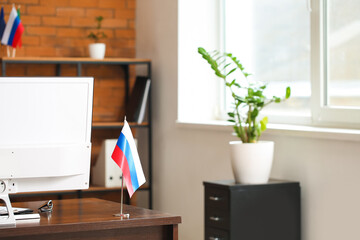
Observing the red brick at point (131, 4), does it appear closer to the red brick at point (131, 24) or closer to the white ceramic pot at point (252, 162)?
the red brick at point (131, 24)

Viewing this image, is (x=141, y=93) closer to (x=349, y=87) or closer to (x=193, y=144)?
(x=193, y=144)

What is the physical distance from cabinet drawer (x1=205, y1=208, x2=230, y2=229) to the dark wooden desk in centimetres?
62

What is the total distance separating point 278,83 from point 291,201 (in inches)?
36.0

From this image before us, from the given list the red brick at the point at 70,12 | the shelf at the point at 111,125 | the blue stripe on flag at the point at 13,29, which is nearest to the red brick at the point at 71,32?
the red brick at the point at 70,12

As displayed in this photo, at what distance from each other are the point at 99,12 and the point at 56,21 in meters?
0.36

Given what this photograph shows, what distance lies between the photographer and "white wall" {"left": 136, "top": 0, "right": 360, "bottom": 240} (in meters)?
3.06

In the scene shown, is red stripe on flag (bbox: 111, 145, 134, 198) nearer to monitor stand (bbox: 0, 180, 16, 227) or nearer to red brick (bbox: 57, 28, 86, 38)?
monitor stand (bbox: 0, 180, 16, 227)

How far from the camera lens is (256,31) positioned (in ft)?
13.7

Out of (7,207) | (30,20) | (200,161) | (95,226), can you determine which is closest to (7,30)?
(30,20)

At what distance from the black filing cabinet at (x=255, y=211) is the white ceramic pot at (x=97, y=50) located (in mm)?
1963

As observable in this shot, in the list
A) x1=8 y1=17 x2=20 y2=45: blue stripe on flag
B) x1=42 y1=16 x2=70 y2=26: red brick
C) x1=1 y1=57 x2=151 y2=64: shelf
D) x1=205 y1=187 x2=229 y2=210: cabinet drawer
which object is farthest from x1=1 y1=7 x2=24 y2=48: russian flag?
x1=205 y1=187 x2=229 y2=210: cabinet drawer

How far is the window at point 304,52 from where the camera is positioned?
10.8ft

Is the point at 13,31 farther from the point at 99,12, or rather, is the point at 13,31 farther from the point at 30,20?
the point at 99,12

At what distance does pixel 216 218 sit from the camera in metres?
3.26
